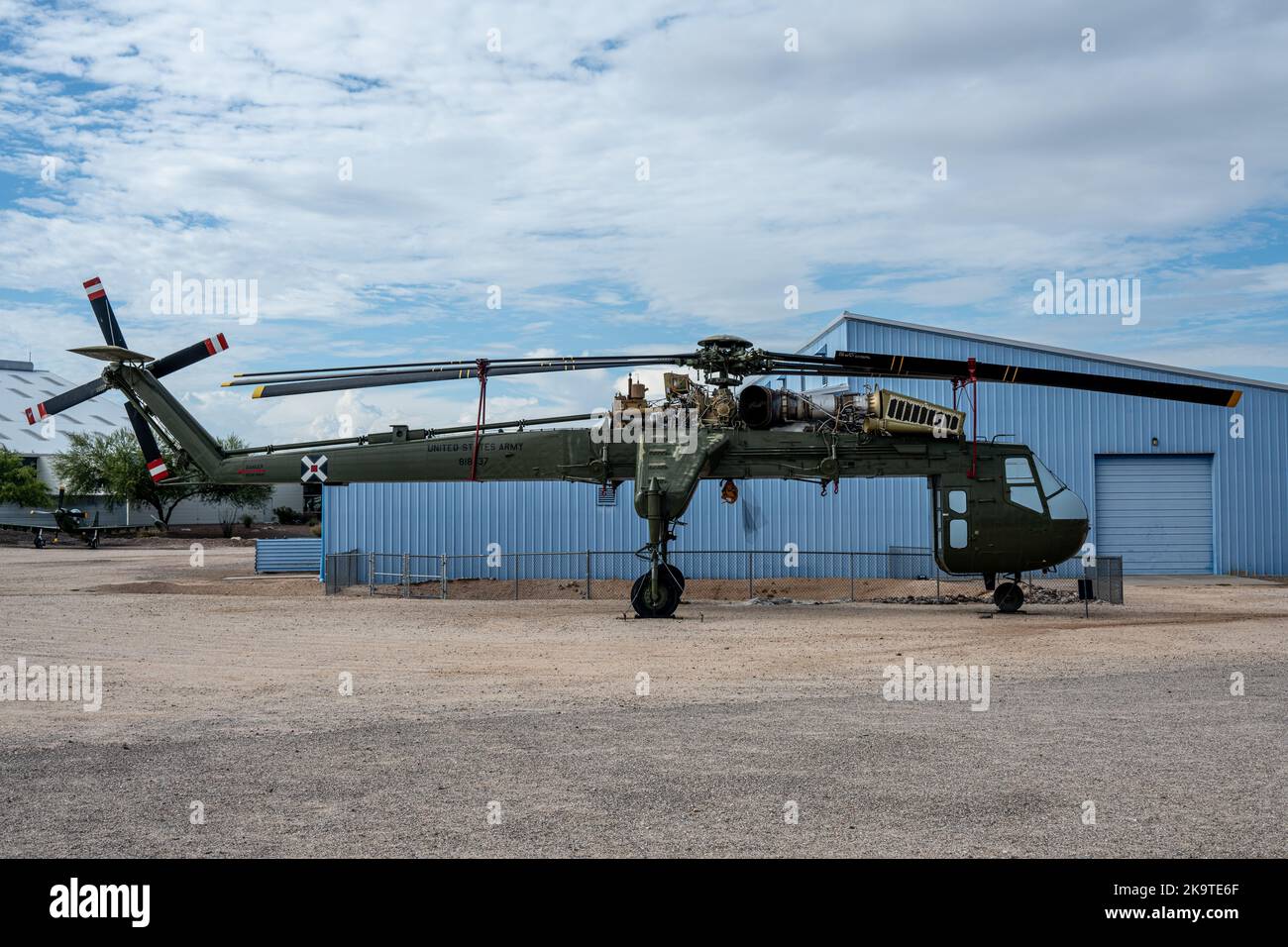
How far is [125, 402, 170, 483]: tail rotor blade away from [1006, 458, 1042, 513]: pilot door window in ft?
57.3

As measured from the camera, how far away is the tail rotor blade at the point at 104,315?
2222 centimetres

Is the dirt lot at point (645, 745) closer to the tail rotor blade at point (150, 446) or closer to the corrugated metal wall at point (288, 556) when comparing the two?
the tail rotor blade at point (150, 446)

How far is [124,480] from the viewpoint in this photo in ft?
221

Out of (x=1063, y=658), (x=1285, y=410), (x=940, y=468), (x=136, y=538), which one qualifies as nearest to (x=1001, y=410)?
(x=1285, y=410)

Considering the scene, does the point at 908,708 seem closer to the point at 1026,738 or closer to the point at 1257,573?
the point at 1026,738

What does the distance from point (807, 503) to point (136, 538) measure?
4865 centimetres

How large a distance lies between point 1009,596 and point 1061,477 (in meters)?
11.6

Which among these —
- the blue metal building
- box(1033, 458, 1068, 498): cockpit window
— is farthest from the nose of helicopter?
the blue metal building

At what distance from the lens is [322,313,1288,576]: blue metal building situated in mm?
30312

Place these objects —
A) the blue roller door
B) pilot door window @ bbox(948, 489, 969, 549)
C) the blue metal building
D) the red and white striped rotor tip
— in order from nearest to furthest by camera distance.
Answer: pilot door window @ bbox(948, 489, 969, 549) → the red and white striped rotor tip → the blue metal building → the blue roller door

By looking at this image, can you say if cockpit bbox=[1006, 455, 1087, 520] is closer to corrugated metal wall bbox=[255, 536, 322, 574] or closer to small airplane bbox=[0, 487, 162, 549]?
corrugated metal wall bbox=[255, 536, 322, 574]

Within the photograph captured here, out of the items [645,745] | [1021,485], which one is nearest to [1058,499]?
[1021,485]

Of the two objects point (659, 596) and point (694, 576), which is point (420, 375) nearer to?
point (659, 596)
